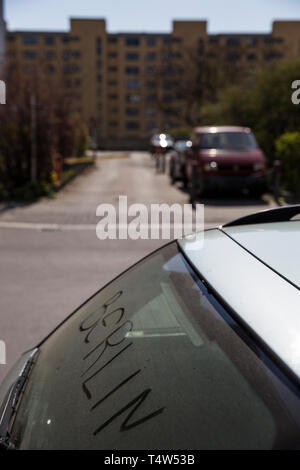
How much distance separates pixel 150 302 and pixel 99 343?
19.0 inches

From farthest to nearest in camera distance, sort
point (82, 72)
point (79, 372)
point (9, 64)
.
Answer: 1. point (82, 72)
2. point (9, 64)
3. point (79, 372)

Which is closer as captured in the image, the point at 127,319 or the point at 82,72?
the point at 127,319

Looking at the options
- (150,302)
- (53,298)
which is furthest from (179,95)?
(150,302)

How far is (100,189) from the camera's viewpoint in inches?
693

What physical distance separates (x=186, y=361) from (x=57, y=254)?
7154 mm

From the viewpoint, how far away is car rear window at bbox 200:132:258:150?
1554cm

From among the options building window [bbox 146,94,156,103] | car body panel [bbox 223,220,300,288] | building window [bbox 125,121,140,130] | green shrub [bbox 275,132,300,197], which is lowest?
building window [bbox 125,121,140,130]

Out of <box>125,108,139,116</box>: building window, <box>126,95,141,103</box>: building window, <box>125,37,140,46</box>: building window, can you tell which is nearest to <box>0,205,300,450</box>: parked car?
<box>125,108,139,116</box>: building window

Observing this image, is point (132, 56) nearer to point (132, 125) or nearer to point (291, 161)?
point (132, 125)

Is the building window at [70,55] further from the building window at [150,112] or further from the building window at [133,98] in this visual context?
the building window at [150,112]

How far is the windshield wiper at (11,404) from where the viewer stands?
1638 mm

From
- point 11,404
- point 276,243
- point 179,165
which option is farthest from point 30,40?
point 276,243

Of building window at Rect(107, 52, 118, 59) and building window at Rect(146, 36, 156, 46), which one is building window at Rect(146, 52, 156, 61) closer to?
building window at Rect(146, 36, 156, 46)
